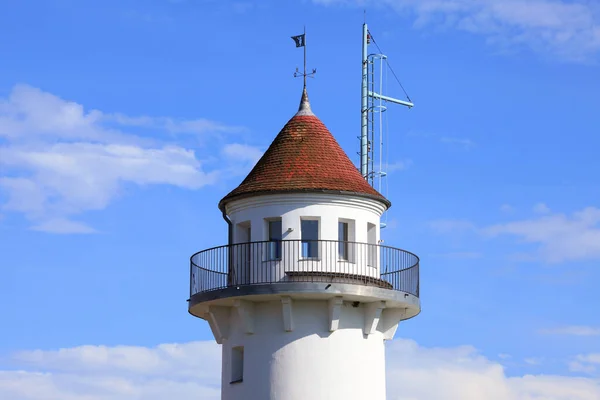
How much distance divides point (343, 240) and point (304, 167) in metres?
2.16

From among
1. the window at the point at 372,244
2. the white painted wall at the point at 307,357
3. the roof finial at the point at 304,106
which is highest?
the roof finial at the point at 304,106

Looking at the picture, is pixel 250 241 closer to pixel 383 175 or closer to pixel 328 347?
pixel 328 347

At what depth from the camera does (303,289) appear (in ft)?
115

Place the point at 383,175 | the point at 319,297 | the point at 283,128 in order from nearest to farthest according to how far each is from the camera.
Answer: the point at 319,297 < the point at 283,128 < the point at 383,175

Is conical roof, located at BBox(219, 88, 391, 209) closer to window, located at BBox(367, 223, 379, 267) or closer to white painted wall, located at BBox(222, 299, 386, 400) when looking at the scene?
window, located at BBox(367, 223, 379, 267)

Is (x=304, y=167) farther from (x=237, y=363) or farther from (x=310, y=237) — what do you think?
(x=237, y=363)

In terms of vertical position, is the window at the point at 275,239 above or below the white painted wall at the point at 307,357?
above

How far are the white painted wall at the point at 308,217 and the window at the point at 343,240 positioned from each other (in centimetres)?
14

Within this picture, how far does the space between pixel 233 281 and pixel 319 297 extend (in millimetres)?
2304

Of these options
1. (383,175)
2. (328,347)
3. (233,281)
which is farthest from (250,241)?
(383,175)

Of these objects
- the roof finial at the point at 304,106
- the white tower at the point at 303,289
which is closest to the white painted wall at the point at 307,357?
the white tower at the point at 303,289

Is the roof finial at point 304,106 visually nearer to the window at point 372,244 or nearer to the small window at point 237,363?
the window at point 372,244

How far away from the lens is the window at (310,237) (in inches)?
1411

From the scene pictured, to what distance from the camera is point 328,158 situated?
37.6 metres
